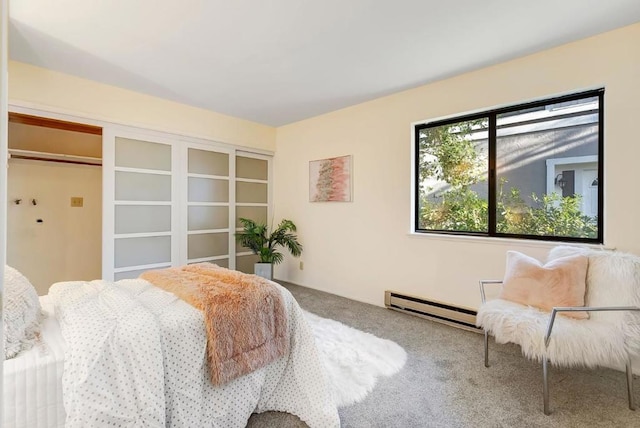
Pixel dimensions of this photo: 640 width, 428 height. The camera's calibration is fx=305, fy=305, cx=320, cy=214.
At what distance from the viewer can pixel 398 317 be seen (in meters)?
3.19

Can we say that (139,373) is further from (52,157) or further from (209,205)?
(52,157)

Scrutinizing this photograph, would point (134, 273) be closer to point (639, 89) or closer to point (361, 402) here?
point (361, 402)

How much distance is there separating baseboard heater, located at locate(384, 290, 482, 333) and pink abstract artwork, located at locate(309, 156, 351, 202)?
A: 4.34ft

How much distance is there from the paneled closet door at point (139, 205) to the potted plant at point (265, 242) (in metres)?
0.90

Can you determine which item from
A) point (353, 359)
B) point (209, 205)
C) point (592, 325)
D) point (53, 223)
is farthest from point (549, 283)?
point (53, 223)

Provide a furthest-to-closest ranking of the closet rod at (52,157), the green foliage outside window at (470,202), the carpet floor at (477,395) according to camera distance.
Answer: the closet rod at (52,157) < the green foliage outside window at (470,202) < the carpet floor at (477,395)

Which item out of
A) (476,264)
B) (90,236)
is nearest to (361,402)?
(476,264)

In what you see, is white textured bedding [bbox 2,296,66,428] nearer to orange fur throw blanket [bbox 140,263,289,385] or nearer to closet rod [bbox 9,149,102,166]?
orange fur throw blanket [bbox 140,263,289,385]

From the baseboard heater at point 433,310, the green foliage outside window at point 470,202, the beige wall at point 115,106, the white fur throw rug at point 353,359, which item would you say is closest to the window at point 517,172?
the green foliage outside window at point 470,202

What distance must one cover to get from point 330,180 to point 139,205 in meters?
2.32

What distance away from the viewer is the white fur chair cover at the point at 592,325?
167cm

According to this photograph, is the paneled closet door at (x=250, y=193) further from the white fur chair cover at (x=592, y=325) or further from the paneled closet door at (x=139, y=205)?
the white fur chair cover at (x=592, y=325)

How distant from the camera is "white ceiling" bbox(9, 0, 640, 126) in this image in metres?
1.98

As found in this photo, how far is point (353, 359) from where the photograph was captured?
2.28m
